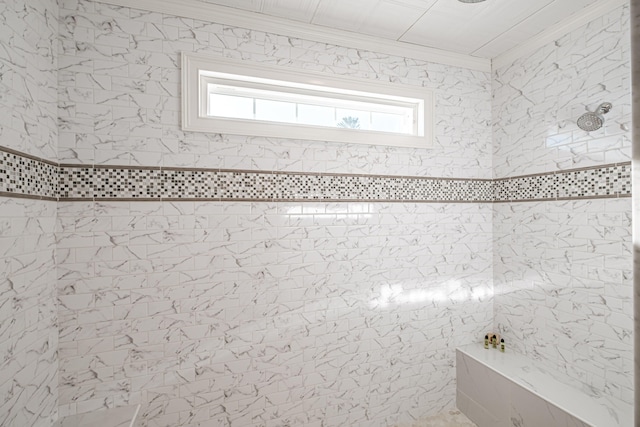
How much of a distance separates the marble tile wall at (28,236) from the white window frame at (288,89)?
0.68 metres

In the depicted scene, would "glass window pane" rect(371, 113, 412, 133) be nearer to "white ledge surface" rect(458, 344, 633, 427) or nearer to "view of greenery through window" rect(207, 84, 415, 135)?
"view of greenery through window" rect(207, 84, 415, 135)

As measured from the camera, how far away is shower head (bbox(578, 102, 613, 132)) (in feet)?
6.65

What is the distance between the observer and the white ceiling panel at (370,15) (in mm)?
2117

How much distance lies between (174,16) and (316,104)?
105cm

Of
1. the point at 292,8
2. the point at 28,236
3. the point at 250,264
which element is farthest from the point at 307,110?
the point at 28,236

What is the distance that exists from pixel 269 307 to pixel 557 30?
2777 mm

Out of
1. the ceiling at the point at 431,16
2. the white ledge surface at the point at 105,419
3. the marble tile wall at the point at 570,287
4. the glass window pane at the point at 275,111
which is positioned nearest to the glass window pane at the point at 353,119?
the glass window pane at the point at 275,111

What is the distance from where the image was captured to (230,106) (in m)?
2.30

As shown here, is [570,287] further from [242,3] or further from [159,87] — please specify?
[159,87]

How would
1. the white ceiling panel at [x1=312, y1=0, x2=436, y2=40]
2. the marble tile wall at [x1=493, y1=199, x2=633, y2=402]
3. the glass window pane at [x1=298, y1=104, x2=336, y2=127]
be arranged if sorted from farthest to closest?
the glass window pane at [x1=298, y1=104, x2=336, y2=127], the white ceiling panel at [x1=312, y1=0, x2=436, y2=40], the marble tile wall at [x1=493, y1=199, x2=633, y2=402]

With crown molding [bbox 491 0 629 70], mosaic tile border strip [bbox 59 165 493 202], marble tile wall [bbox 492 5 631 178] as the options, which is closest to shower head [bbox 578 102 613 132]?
marble tile wall [bbox 492 5 631 178]

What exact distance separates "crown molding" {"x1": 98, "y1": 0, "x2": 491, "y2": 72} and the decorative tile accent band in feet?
3.14

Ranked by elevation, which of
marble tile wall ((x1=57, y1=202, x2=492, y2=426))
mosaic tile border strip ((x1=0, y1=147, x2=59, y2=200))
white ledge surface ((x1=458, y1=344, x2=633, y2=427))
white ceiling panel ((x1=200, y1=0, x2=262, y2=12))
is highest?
white ceiling panel ((x1=200, y1=0, x2=262, y2=12))

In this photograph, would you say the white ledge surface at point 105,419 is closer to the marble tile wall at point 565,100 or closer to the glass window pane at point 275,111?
the glass window pane at point 275,111
